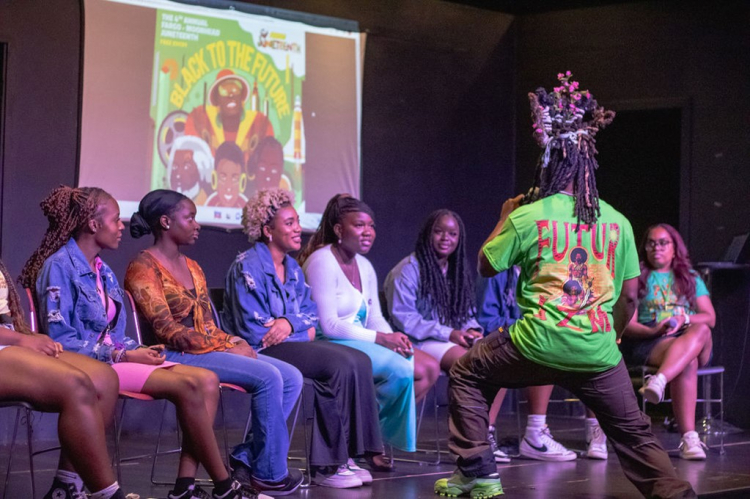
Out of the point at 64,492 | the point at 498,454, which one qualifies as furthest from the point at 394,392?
the point at 64,492

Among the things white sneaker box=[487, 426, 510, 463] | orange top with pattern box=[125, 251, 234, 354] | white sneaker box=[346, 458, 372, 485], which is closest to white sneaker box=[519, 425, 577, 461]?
white sneaker box=[487, 426, 510, 463]

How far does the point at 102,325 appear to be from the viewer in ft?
13.6

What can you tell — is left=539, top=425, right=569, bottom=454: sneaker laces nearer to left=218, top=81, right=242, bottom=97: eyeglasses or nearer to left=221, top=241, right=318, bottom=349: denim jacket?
left=221, top=241, right=318, bottom=349: denim jacket

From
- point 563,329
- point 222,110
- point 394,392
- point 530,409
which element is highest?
point 222,110

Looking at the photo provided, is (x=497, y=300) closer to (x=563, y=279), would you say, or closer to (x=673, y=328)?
(x=673, y=328)

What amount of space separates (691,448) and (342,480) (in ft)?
6.94

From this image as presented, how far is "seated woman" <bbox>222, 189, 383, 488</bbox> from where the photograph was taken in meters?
4.75

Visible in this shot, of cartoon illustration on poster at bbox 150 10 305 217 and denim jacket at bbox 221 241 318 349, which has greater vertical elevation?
cartoon illustration on poster at bbox 150 10 305 217

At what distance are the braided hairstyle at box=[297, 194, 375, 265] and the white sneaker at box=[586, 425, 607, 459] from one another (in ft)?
5.56

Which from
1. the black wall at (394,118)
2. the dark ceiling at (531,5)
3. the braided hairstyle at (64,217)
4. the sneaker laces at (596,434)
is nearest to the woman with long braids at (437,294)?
the sneaker laces at (596,434)

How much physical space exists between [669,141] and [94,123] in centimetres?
454

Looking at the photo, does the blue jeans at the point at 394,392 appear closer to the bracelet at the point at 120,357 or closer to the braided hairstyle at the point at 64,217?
the bracelet at the point at 120,357

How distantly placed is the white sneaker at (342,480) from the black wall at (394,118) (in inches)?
93.9

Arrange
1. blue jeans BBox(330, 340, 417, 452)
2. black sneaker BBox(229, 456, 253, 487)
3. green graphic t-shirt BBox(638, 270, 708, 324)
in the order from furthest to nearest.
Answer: green graphic t-shirt BBox(638, 270, 708, 324) → blue jeans BBox(330, 340, 417, 452) → black sneaker BBox(229, 456, 253, 487)
